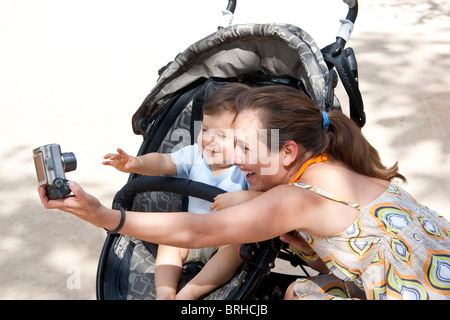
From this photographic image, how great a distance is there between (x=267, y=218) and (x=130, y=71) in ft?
10.0

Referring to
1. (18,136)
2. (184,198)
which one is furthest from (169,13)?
(184,198)

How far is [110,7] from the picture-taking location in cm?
531

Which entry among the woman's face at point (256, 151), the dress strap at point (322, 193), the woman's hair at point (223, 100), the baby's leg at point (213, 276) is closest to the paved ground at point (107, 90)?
the baby's leg at point (213, 276)

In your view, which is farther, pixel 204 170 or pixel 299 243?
pixel 204 170

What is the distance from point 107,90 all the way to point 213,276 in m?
2.60

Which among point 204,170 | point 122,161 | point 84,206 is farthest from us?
point 204,170

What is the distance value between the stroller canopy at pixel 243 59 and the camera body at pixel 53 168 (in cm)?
79

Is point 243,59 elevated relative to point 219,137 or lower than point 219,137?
elevated

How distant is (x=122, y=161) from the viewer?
2.03 m

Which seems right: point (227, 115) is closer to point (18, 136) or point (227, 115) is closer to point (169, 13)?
point (18, 136)

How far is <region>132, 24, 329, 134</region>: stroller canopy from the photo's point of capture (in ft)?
6.58

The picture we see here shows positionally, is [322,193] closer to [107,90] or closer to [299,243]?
[299,243]

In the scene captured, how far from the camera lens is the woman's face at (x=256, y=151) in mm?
1644

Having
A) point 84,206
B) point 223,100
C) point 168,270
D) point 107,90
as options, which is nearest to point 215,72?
point 223,100
